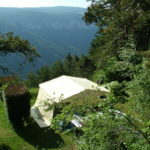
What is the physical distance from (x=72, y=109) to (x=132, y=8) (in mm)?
15215

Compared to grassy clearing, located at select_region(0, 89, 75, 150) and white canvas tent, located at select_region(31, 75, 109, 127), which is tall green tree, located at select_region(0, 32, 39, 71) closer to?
white canvas tent, located at select_region(31, 75, 109, 127)

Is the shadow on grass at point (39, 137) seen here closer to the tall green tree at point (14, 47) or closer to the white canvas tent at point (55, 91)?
the white canvas tent at point (55, 91)

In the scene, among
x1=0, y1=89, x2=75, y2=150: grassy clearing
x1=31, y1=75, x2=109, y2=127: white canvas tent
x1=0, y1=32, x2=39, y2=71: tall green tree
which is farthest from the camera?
x1=31, y1=75, x2=109, y2=127: white canvas tent

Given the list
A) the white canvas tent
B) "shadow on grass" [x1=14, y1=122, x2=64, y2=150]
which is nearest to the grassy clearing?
"shadow on grass" [x1=14, y1=122, x2=64, y2=150]

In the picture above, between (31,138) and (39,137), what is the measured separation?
1.38ft

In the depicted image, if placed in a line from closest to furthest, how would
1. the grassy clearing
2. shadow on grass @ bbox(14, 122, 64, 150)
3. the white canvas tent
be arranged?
1. the grassy clearing
2. shadow on grass @ bbox(14, 122, 64, 150)
3. the white canvas tent

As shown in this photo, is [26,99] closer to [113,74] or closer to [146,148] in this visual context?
[113,74]

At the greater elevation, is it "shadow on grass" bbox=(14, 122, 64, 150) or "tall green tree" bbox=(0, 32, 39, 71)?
"tall green tree" bbox=(0, 32, 39, 71)

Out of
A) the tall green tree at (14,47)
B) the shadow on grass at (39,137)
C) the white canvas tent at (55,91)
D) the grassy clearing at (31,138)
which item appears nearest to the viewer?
the grassy clearing at (31,138)

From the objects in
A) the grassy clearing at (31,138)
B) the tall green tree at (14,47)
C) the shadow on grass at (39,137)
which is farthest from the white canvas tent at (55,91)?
the tall green tree at (14,47)

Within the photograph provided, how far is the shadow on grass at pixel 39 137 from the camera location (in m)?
14.5

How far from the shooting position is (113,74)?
2444 centimetres

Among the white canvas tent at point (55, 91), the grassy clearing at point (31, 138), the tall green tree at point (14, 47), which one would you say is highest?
the tall green tree at point (14, 47)

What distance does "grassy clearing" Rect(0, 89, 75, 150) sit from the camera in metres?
14.4
